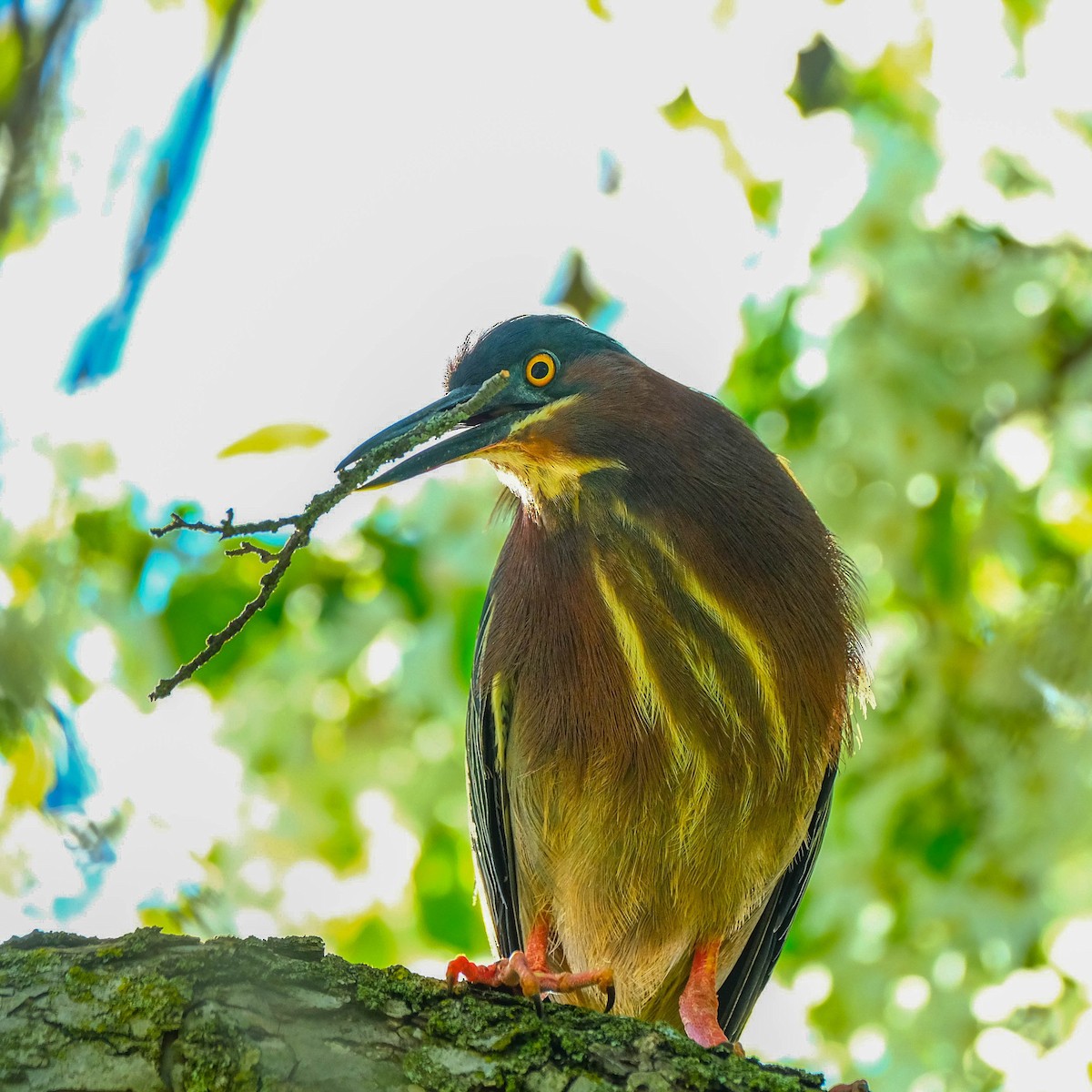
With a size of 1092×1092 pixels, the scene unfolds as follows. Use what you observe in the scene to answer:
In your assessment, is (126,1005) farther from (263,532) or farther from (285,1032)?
(263,532)

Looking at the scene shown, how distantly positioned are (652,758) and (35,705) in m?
1.70

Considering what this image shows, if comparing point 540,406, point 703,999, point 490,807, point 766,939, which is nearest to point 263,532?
point 540,406

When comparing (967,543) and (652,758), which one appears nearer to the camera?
(652,758)

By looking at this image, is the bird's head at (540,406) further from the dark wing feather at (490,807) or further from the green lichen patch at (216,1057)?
the green lichen patch at (216,1057)

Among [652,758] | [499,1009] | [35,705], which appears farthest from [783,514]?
[35,705]

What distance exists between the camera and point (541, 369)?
A: 3.45 meters

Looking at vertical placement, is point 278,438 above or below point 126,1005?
A: above

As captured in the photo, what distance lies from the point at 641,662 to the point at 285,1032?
5.10ft

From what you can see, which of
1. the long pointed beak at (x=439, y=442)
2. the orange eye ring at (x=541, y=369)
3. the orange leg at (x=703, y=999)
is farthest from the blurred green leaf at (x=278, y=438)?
the orange leg at (x=703, y=999)

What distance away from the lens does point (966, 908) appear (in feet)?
16.8

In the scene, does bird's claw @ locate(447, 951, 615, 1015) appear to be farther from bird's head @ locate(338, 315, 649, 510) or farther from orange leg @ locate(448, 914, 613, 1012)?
bird's head @ locate(338, 315, 649, 510)

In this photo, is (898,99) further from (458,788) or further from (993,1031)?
(993,1031)

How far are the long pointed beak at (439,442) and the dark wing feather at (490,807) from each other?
0.61 m

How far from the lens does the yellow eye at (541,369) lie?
11.3 ft
